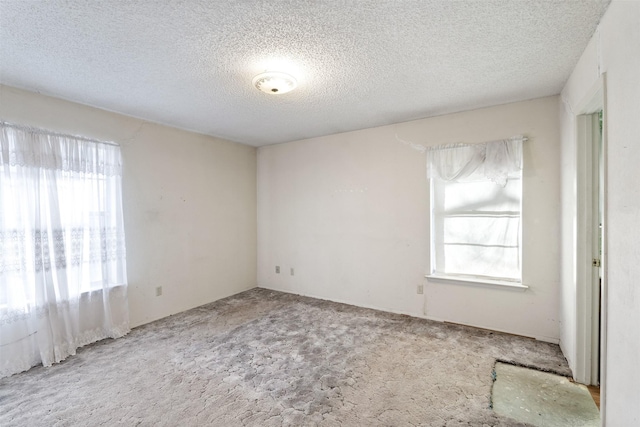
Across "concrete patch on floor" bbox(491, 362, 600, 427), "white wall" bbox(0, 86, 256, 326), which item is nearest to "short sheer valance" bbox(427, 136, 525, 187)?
"concrete patch on floor" bbox(491, 362, 600, 427)

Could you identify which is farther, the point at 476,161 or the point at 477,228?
the point at 477,228

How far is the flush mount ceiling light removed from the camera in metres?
2.18

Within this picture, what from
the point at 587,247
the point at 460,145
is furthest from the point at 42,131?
the point at 587,247

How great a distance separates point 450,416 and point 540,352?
1426mm

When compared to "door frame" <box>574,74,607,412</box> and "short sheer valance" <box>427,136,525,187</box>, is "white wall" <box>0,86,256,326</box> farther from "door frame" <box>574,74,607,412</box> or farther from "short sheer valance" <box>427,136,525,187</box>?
"door frame" <box>574,74,607,412</box>

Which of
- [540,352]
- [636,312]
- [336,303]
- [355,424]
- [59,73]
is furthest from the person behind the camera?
[336,303]

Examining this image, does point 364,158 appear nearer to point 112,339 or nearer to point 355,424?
point 355,424

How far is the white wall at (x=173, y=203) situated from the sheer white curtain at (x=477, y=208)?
2943 mm

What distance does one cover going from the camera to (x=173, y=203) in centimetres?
371

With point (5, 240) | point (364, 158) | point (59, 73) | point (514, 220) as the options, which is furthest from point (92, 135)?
point (514, 220)

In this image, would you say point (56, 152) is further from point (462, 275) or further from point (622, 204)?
point (462, 275)

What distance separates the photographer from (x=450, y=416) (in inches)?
72.2

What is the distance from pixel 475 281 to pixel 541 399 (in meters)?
1.29

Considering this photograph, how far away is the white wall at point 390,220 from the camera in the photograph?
2.86 metres
